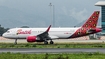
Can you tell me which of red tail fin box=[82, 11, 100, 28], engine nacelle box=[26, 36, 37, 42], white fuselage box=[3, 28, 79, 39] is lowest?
engine nacelle box=[26, 36, 37, 42]

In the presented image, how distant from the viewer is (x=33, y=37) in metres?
68.4

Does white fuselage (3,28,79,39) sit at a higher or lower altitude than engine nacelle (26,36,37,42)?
higher

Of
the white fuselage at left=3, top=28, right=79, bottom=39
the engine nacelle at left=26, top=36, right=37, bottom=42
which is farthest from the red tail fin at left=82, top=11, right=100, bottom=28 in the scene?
the engine nacelle at left=26, top=36, right=37, bottom=42

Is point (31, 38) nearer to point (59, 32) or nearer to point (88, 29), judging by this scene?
point (59, 32)

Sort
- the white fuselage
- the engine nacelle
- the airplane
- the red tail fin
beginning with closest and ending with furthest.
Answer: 1. the engine nacelle
2. the airplane
3. the red tail fin
4. the white fuselage

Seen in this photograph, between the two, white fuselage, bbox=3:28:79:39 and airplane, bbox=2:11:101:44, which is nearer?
airplane, bbox=2:11:101:44

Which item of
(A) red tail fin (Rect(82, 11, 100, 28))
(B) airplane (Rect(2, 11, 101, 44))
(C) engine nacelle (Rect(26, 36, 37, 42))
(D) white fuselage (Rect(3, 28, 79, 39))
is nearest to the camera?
(C) engine nacelle (Rect(26, 36, 37, 42))

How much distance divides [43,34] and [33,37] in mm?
2721

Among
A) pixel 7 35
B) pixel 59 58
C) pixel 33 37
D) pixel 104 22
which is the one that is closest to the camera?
pixel 59 58

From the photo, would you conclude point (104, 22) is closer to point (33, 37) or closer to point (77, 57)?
point (33, 37)

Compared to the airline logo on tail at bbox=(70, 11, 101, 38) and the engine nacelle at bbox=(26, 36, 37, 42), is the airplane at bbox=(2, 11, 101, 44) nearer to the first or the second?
the airline logo on tail at bbox=(70, 11, 101, 38)

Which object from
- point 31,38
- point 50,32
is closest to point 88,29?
point 50,32

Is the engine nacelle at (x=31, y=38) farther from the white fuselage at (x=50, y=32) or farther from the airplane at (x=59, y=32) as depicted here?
the white fuselage at (x=50, y=32)

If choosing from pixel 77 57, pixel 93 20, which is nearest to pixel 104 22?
pixel 93 20
